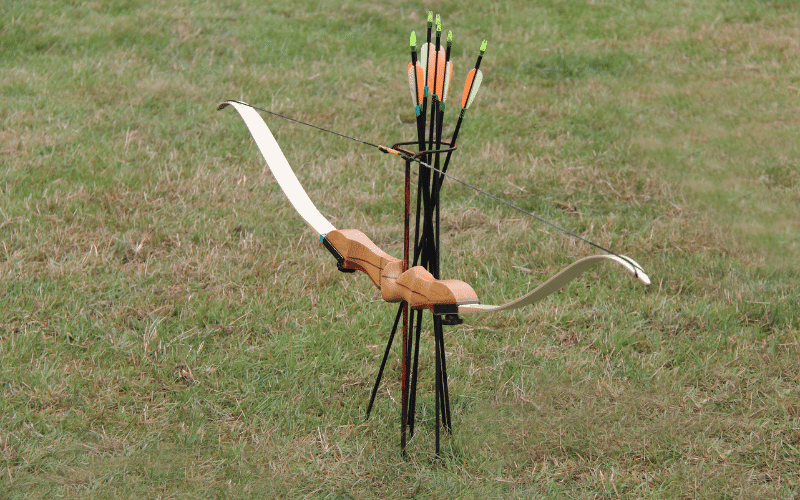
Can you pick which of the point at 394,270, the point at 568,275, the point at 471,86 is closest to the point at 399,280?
the point at 394,270

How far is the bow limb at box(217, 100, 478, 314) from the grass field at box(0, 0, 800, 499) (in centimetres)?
81

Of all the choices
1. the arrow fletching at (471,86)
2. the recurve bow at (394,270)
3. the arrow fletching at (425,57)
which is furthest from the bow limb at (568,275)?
the arrow fletching at (425,57)

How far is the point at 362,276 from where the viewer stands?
491cm

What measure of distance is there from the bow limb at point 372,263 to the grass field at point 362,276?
81cm

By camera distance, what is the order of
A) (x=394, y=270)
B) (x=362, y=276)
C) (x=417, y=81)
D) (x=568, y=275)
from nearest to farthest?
(x=568, y=275)
(x=417, y=81)
(x=394, y=270)
(x=362, y=276)

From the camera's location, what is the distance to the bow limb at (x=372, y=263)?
2906 mm

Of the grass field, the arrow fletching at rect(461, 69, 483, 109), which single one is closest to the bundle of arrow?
the arrow fletching at rect(461, 69, 483, 109)

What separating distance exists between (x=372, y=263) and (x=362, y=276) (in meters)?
1.72

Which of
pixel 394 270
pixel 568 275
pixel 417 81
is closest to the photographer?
pixel 568 275

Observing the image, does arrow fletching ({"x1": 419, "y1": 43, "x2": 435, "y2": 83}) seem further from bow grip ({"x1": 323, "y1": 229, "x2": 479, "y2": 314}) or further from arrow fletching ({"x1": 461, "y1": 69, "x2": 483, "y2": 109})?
bow grip ({"x1": 323, "y1": 229, "x2": 479, "y2": 314})

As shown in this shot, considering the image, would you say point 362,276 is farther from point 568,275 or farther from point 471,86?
point 568,275

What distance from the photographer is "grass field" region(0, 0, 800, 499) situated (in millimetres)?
3471

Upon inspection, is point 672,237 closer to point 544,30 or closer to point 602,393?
point 602,393

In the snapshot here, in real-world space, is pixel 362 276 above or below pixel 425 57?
below
